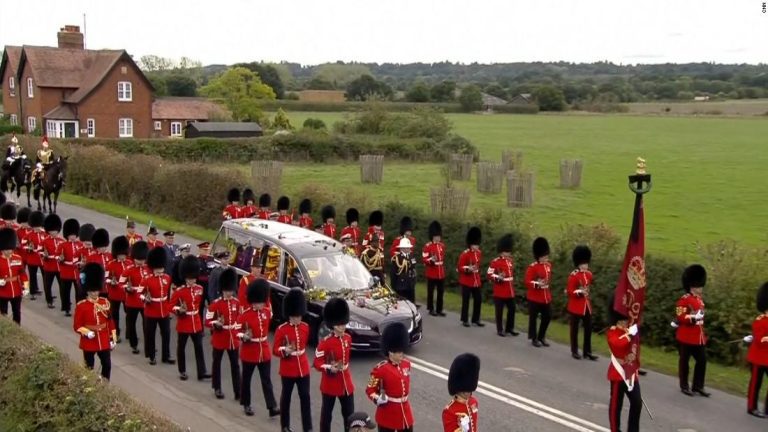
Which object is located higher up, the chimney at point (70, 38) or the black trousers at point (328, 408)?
the chimney at point (70, 38)

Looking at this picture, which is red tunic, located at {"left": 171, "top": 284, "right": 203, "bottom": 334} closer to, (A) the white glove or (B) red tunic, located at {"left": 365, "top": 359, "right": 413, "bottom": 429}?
(B) red tunic, located at {"left": 365, "top": 359, "right": 413, "bottom": 429}

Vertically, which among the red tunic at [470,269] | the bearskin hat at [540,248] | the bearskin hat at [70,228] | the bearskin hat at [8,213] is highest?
the bearskin hat at [540,248]

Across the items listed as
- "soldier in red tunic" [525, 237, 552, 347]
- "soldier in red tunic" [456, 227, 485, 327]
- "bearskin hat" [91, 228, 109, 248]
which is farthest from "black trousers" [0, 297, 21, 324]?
"soldier in red tunic" [525, 237, 552, 347]

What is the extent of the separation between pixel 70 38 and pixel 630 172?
41.3m

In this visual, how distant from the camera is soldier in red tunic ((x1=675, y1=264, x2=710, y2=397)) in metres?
11.5

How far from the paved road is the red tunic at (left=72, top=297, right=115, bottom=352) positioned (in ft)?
2.83

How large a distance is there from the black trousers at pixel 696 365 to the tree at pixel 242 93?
62843mm

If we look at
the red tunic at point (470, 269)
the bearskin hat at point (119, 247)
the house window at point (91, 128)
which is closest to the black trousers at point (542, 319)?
the red tunic at point (470, 269)

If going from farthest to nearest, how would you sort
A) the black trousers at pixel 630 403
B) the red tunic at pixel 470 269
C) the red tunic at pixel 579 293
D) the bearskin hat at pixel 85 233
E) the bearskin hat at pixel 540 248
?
the bearskin hat at pixel 85 233 → the red tunic at pixel 470 269 → the bearskin hat at pixel 540 248 → the red tunic at pixel 579 293 → the black trousers at pixel 630 403

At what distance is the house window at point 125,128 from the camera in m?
57.8

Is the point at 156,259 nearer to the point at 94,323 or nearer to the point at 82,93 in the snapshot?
the point at 94,323

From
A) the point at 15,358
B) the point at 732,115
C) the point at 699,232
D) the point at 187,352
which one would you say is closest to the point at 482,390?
the point at 187,352

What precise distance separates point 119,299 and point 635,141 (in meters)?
63.8

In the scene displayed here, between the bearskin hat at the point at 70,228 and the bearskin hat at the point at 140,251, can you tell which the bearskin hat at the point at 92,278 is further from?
the bearskin hat at the point at 70,228
